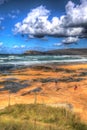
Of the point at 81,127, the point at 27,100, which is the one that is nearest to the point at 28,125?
the point at 81,127

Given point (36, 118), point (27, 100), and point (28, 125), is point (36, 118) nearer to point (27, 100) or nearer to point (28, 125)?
point (28, 125)

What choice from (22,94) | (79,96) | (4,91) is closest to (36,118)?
(79,96)

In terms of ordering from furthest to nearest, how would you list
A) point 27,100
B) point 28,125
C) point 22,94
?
point 22,94 → point 27,100 → point 28,125

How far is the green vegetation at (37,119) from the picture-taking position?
13.7 meters

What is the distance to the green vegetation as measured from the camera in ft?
44.9

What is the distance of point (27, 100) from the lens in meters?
23.7

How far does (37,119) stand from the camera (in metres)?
15.1

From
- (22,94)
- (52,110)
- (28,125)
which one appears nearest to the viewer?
(28,125)

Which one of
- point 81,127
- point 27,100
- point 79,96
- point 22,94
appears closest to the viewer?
point 81,127

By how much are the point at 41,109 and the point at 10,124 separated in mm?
2965

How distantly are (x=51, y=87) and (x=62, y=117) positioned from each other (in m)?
15.6

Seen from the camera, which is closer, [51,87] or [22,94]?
[22,94]

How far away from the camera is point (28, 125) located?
1355 cm

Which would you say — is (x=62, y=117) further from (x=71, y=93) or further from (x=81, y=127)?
(x=71, y=93)
